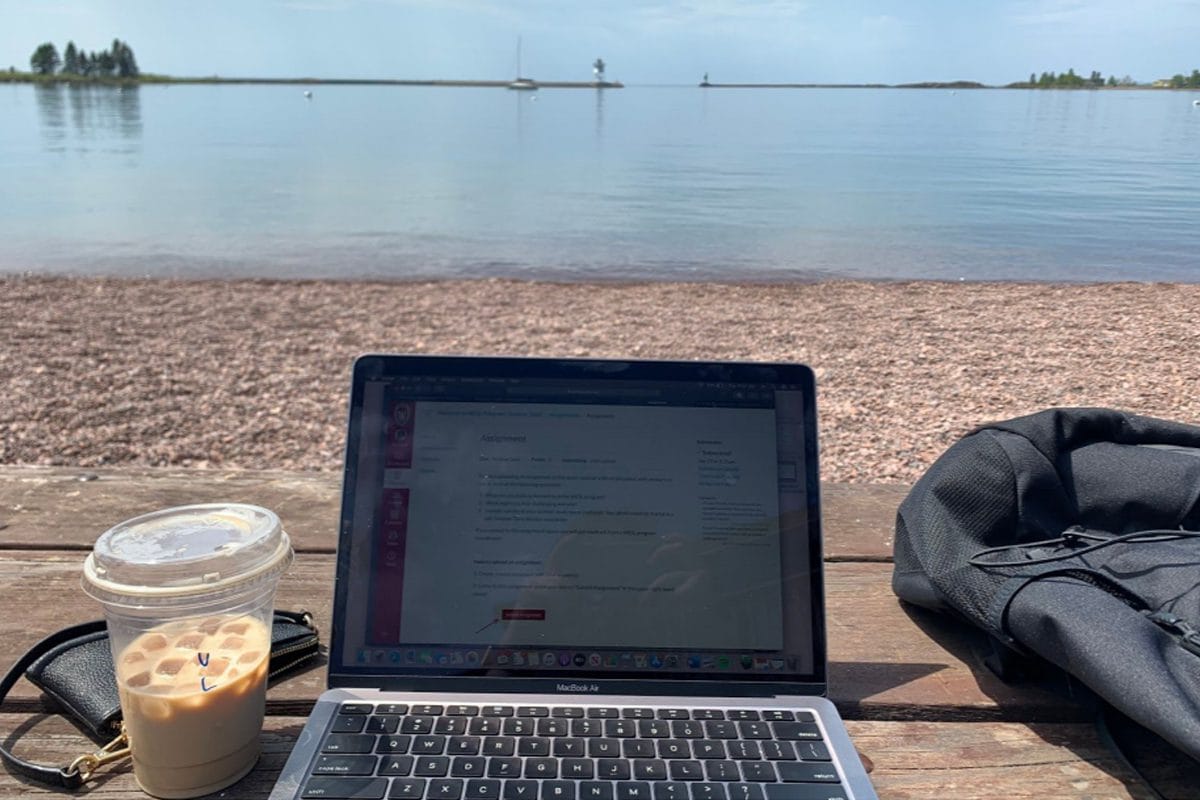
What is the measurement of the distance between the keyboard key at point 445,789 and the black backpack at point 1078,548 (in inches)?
27.9

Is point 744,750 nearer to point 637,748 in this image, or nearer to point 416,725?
point 637,748

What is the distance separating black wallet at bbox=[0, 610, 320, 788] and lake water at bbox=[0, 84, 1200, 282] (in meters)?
8.48

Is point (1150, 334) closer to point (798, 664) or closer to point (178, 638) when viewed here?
point (798, 664)

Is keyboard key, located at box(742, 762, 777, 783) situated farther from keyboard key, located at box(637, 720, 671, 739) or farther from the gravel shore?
the gravel shore

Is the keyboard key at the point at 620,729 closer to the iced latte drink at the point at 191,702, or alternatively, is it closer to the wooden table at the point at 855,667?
the wooden table at the point at 855,667

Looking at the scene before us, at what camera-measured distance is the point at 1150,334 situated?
6.68m

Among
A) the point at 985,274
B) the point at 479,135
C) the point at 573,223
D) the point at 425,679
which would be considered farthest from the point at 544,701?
the point at 479,135

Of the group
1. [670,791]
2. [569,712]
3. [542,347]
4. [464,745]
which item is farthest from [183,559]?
[542,347]

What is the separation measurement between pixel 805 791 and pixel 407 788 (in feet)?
1.37

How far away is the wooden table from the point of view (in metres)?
0.99

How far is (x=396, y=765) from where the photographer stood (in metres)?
0.95

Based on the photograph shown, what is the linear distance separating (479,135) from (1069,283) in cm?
3192

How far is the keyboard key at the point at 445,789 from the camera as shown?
0.91 meters

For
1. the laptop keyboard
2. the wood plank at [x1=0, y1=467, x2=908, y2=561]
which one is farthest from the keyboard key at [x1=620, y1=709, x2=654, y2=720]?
the wood plank at [x1=0, y1=467, x2=908, y2=561]
